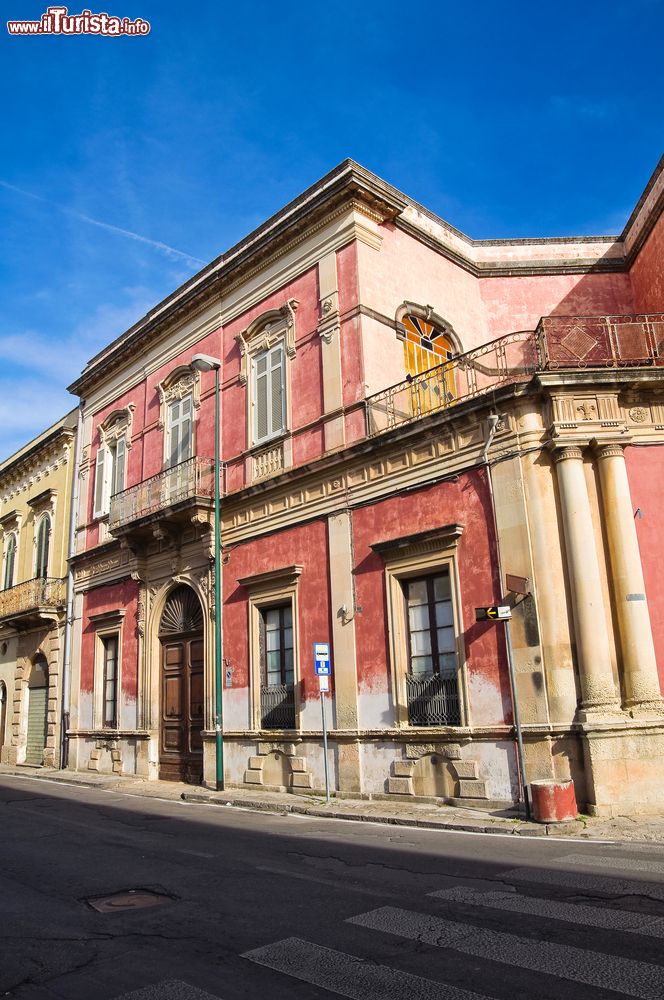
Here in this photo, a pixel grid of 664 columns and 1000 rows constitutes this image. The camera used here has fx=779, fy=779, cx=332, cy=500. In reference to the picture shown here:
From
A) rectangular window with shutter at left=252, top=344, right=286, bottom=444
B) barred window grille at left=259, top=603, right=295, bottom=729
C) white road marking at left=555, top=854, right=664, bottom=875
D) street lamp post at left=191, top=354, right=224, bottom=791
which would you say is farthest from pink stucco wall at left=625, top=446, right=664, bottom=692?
street lamp post at left=191, top=354, right=224, bottom=791

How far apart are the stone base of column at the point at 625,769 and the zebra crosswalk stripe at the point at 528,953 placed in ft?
17.2

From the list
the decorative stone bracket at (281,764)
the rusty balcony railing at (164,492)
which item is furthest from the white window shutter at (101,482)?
the decorative stone bracket at (281,764)

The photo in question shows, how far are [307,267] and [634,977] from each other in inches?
561

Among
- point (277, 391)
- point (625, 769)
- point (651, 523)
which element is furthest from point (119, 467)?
point (625, 769)

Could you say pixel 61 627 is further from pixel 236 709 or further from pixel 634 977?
pixel 634 977

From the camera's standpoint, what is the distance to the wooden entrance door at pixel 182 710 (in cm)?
1689

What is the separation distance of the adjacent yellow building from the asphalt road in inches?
544

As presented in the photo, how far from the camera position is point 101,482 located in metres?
22.2

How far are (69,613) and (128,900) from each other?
16753 millimetres

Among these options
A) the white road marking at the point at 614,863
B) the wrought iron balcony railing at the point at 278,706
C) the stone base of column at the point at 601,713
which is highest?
the wrought iron balcony railing at the point at 278,706

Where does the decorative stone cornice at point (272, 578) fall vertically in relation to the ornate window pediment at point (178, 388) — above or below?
below

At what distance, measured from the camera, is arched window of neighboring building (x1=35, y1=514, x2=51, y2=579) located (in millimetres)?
25075

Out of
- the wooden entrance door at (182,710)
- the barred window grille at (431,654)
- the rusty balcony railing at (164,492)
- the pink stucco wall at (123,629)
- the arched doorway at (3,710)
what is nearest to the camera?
the barred window grille at (431,654)

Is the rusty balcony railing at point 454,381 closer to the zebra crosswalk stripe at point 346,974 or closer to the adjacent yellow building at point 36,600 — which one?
the zebra crosswalk stripe at point 346,974
